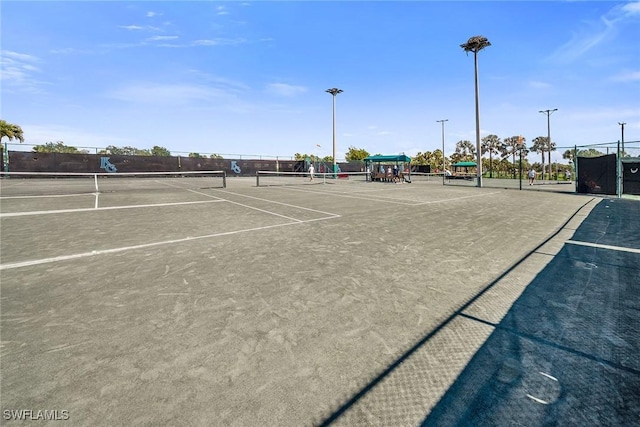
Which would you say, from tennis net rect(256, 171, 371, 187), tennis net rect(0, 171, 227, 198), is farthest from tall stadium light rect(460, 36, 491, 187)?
tennis net rect(0, 171, 227, 198)

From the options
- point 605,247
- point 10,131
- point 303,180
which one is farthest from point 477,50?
point 10,131

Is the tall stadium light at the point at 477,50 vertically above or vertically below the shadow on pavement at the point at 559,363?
above

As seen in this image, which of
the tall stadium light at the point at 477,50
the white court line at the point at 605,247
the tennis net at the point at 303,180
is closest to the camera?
the white court line at the point at 605,247

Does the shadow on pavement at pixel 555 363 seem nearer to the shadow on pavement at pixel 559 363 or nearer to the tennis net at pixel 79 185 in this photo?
the shadow on pavement at pixel 559 363

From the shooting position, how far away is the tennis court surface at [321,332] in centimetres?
215

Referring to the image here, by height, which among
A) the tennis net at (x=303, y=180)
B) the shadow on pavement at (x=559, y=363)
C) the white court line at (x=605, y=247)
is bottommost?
the shadow on pavement at (x=559, y=363)

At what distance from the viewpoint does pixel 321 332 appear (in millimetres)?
3092

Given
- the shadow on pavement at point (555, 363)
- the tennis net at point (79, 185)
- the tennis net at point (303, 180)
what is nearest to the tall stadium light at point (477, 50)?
the tennis net at point (303, 180)

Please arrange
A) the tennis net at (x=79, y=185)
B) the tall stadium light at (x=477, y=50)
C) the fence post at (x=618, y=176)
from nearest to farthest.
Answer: the fence post at (x=618, y=176)
the tennis net at (x=79, y=185)
the tall stadium light at (x=477, y=50)

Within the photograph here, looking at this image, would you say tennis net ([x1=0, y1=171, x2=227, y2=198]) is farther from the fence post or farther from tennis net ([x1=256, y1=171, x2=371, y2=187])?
the fence post

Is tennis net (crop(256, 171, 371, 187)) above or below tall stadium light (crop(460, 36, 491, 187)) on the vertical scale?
below

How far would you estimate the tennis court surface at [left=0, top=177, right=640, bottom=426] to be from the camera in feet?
7.06

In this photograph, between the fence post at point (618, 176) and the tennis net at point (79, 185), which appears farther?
the tennis net at point (79, 185)

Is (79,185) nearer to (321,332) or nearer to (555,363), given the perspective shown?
(321,332)
